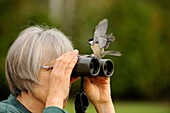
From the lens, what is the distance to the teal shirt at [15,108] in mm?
3449

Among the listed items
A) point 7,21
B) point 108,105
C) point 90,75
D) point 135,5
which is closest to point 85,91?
point 108,105

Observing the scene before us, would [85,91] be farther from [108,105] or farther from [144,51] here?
[144,51]

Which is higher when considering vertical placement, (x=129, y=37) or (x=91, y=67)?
(x=91, y=67)

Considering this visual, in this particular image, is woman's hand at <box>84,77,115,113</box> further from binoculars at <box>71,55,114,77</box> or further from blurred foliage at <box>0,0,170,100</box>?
blurred foliage at <box>0,0,170,100</box>

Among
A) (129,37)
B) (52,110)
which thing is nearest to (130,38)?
(129,37)

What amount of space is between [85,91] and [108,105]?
16 cm

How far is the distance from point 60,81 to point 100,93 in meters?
0.63

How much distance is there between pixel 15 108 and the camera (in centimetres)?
355

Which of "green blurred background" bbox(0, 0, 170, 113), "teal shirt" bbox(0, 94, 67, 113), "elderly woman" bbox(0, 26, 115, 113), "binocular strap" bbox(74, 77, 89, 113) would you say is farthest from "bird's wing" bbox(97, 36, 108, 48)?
"green blurred background" bbox(0, 0, 170, 113)

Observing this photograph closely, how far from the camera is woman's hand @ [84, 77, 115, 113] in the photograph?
159 inches

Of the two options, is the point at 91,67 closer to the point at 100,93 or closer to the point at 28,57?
the point at 28,57

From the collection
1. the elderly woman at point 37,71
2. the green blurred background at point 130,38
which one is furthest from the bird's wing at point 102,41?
the green blurred background at point 130,38

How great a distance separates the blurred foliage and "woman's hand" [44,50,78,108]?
58.7 feet

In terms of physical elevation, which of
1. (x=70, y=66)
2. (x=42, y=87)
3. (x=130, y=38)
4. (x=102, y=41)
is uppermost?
(x=102, y=41)
